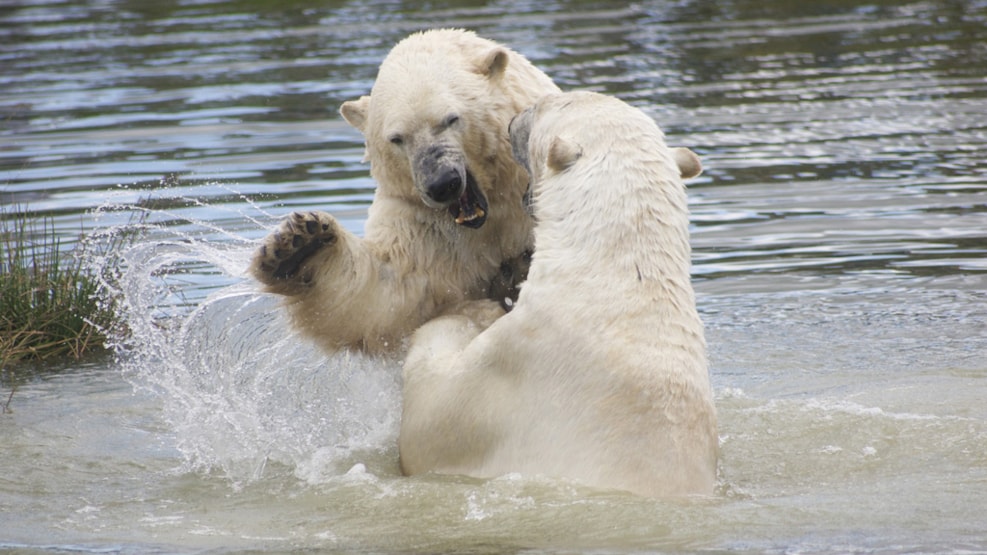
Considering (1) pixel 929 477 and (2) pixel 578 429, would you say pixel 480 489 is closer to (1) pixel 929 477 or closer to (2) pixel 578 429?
(2) pixel 578 429

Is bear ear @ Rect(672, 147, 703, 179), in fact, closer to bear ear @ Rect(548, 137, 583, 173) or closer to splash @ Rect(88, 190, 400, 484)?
bear ear @ Rect(548, 137, 583, 173)

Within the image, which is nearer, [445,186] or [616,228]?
[616,228]

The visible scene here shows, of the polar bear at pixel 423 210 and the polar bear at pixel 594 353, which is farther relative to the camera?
the polar bear at pixel 423 210

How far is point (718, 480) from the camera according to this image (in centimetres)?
444

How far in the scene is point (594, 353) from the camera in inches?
165

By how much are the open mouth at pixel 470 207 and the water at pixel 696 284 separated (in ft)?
2.41

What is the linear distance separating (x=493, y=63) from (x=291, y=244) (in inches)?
41.2

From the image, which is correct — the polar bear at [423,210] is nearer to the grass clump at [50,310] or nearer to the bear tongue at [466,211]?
the bear tongue at [466,211]

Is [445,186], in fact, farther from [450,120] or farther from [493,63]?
[493,63]

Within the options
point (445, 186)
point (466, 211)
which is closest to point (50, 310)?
point (466, 211)

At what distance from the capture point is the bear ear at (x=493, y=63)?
5.18 metres

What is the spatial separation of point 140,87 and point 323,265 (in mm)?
9882

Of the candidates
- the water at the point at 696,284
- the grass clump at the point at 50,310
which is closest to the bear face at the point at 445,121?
the water at the point at 696,284

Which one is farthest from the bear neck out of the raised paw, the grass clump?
the grass clump
